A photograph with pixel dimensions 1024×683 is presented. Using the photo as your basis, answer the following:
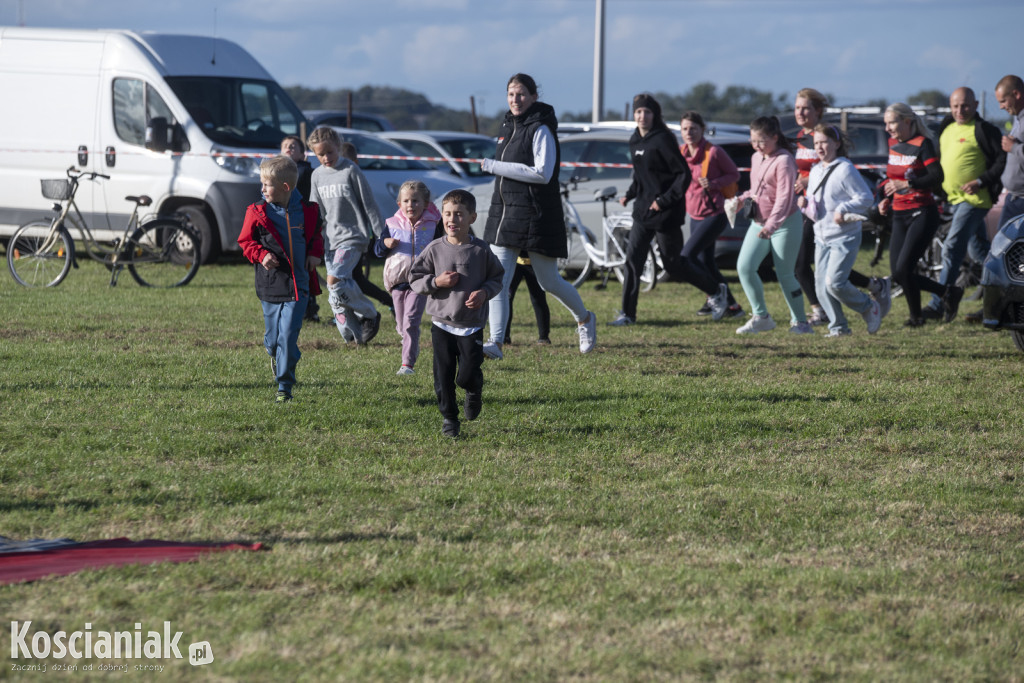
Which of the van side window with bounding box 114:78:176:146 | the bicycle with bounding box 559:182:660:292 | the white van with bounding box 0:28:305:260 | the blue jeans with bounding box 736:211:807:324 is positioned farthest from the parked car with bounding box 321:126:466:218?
the blue jeans with bounding box 736:211:807:324

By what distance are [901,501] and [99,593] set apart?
10.9 feet

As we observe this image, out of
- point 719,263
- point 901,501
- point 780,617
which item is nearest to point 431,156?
point 719,263

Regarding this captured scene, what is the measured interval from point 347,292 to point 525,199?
1614 mm

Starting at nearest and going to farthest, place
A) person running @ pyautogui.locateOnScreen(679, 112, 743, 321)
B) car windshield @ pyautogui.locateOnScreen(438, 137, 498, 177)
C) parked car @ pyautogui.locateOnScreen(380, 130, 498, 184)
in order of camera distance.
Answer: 1. person running @ pyautogui.locateOnScreen(679, 112, 743, 321)
2. parked car @ pyautogui.locateOnScreen(380, 130, 498, 184)
3. car windshield @ pyautogui.locateOnScreen(438, 137, 498, 177)

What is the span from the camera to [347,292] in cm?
946

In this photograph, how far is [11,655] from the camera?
3.57m

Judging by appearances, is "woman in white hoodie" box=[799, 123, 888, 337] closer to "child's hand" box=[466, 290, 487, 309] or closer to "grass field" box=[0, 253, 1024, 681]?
"grass field" box=[0, 253, 1024, 681]

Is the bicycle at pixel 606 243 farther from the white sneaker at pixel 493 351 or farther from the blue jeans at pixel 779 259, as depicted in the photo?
the white sneaker at pixel 493 351

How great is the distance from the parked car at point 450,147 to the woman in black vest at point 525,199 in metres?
10.2

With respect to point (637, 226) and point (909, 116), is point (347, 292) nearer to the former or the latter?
point (637, 226)

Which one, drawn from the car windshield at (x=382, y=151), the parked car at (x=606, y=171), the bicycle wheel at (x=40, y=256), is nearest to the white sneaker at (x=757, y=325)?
the parked car at (x=606, y=171)

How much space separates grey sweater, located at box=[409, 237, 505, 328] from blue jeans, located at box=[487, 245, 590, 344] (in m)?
2.03

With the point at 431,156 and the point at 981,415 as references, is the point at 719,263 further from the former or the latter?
the point at 981,415

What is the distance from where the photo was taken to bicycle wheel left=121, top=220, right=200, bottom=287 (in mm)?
13727
